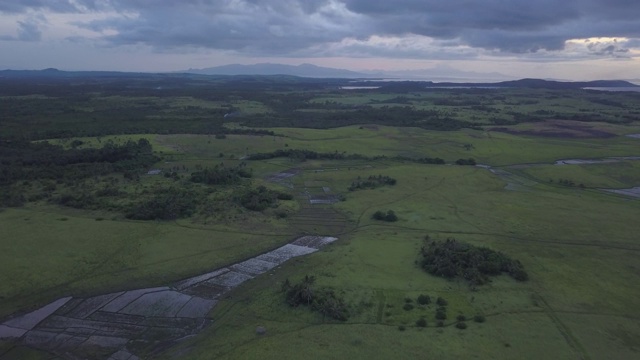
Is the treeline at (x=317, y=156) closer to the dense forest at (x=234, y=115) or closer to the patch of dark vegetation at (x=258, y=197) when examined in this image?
the dense forest at (x=234, y=115)

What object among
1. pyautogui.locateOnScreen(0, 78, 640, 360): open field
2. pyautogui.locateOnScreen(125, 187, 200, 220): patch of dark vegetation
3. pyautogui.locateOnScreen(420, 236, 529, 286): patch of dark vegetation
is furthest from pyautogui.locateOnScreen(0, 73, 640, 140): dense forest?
pyautogui.locateOnScreen(420, 236, 529, 286): patch of dark vegetation

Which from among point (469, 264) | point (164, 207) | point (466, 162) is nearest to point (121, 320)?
point (164, 207)

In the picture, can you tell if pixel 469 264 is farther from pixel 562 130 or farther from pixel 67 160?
pixel 562 130

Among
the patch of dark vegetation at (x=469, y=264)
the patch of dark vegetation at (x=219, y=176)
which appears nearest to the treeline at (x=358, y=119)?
the patch of dark vegetation at (x=219, y=176)

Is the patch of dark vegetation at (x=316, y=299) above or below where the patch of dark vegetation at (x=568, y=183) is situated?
below

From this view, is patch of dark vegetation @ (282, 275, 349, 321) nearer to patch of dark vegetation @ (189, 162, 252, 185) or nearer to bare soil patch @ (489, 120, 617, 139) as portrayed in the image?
patch of dark vegetation @ (189, 162, 252, 185)

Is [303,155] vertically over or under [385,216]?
over
